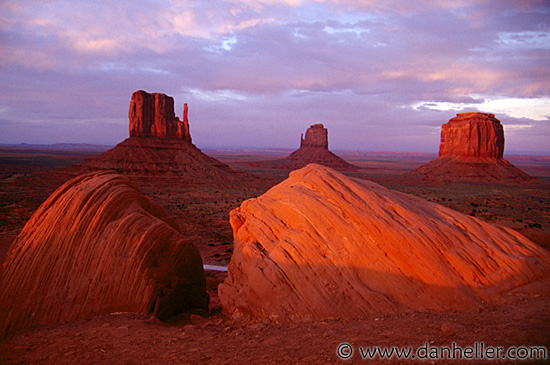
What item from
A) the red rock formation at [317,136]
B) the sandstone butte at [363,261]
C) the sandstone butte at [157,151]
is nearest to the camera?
the sandstone butte at [363,261]

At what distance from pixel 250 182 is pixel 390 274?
46.8 metres

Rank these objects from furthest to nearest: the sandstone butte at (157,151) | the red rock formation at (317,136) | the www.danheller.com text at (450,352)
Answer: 1. the red rock formation at (317,136)
2. the sandstone butte at (157,151)
3. the www.danheller.com text at (450,352)

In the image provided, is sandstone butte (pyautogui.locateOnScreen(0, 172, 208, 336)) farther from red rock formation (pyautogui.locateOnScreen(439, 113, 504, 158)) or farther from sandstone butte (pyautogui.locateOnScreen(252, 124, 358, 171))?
sandstone butte (pyautogui.locateOnScreen(252, 124, 358, 171))

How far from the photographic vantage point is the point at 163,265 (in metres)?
7.62

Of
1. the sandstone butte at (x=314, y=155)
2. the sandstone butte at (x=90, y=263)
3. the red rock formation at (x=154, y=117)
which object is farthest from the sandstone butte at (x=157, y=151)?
the sandstone butte at (x=314, y=155)

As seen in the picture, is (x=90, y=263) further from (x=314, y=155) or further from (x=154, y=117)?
(x=314, y=155)

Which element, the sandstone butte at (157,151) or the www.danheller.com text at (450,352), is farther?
the sandstone butte at (157,151)

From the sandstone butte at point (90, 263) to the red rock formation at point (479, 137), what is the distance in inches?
3081

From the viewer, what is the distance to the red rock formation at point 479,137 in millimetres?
70688

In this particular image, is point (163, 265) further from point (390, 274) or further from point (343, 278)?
point (390, 274)

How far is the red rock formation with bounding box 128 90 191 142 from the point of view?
55625 mm

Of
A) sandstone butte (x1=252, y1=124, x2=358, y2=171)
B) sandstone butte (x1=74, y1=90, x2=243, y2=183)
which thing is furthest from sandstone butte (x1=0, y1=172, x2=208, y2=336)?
sandstone butte (x1=252, y1=124, x2=358, y2=171)

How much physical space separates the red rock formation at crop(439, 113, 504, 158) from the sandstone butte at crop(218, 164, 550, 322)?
7430cm

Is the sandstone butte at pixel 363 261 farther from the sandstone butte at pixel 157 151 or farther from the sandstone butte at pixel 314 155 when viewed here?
the sandstone butte at pixel 314 155
